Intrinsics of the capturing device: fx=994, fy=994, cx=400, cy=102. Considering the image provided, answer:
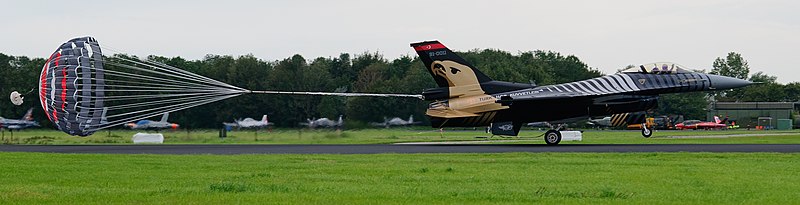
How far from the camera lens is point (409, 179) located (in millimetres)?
18797

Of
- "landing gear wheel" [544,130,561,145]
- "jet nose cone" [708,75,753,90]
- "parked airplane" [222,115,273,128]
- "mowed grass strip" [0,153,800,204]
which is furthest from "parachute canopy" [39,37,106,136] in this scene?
"jet nose cone" [708,75,753,90]

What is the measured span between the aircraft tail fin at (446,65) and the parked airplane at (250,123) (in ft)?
46.6

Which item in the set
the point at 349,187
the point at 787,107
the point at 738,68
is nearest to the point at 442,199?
the point at 349,187

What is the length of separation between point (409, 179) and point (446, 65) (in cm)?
1948

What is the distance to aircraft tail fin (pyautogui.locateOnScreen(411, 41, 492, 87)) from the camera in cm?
3806

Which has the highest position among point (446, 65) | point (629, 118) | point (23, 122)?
point (446, 65)

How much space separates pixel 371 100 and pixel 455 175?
26719 mm

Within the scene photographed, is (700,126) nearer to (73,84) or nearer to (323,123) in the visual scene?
(323,123)

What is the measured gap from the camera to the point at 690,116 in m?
100

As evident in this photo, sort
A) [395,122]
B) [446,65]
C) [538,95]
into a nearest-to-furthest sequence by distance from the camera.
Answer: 1. [538,95]
2. [446,65]
3. [395,122]

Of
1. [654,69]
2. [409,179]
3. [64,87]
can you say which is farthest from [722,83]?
[64,87]

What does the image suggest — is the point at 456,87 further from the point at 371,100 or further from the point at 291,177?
the point at 291,177

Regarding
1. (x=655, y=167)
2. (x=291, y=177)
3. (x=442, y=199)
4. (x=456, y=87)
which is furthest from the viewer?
(x=456, y=87)

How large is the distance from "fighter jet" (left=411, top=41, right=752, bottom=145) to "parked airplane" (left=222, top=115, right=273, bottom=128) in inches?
546
